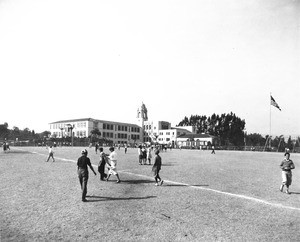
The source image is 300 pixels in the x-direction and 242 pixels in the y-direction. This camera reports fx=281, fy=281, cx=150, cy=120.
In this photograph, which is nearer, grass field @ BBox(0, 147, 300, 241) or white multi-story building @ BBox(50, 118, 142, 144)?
grass field @ BBox(0, 147, 300, 241)

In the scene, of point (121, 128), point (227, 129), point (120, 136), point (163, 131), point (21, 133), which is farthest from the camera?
point (21, 133)

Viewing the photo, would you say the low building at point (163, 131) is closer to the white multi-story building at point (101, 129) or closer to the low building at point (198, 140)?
the low building at point (198, 140)

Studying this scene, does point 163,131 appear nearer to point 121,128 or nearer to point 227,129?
point 121,128

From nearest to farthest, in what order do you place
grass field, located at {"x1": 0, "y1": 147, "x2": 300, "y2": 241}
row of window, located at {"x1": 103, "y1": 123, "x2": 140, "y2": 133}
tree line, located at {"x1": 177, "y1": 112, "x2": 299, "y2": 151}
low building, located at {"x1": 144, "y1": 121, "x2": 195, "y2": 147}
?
grass field, located at {"x1": 0, "y1": 147, "x2": 300, "y2": 241}
tree line, located at {"x1": 177, "y1": 112, "x2": 299, "y2": 151}
row of window, located at {"x1": 103, "y1": 123, "x2": 140, "y2": 133}
low building, located at {"x1": 144, "y1": 121, "x2": 195, "y2": 147}

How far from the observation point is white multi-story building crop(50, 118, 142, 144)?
330ft

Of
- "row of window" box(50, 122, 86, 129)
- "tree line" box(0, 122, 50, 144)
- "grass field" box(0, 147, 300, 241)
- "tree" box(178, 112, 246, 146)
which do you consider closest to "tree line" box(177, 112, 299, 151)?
"tree" box(178, 112, 246, 146)

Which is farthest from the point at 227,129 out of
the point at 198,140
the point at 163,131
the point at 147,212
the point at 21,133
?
the point at 147,212

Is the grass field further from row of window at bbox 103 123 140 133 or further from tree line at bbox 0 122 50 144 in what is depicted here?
row of window at bbox 103 123 140 133

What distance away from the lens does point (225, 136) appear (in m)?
101

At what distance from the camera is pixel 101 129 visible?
339 feet

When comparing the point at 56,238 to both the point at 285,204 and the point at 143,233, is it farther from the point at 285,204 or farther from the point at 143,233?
the point at 285,204

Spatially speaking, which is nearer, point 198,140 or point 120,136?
point 198,140

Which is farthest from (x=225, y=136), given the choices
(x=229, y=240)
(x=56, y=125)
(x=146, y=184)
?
(x=229, y=240)

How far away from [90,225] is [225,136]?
9850 cm
